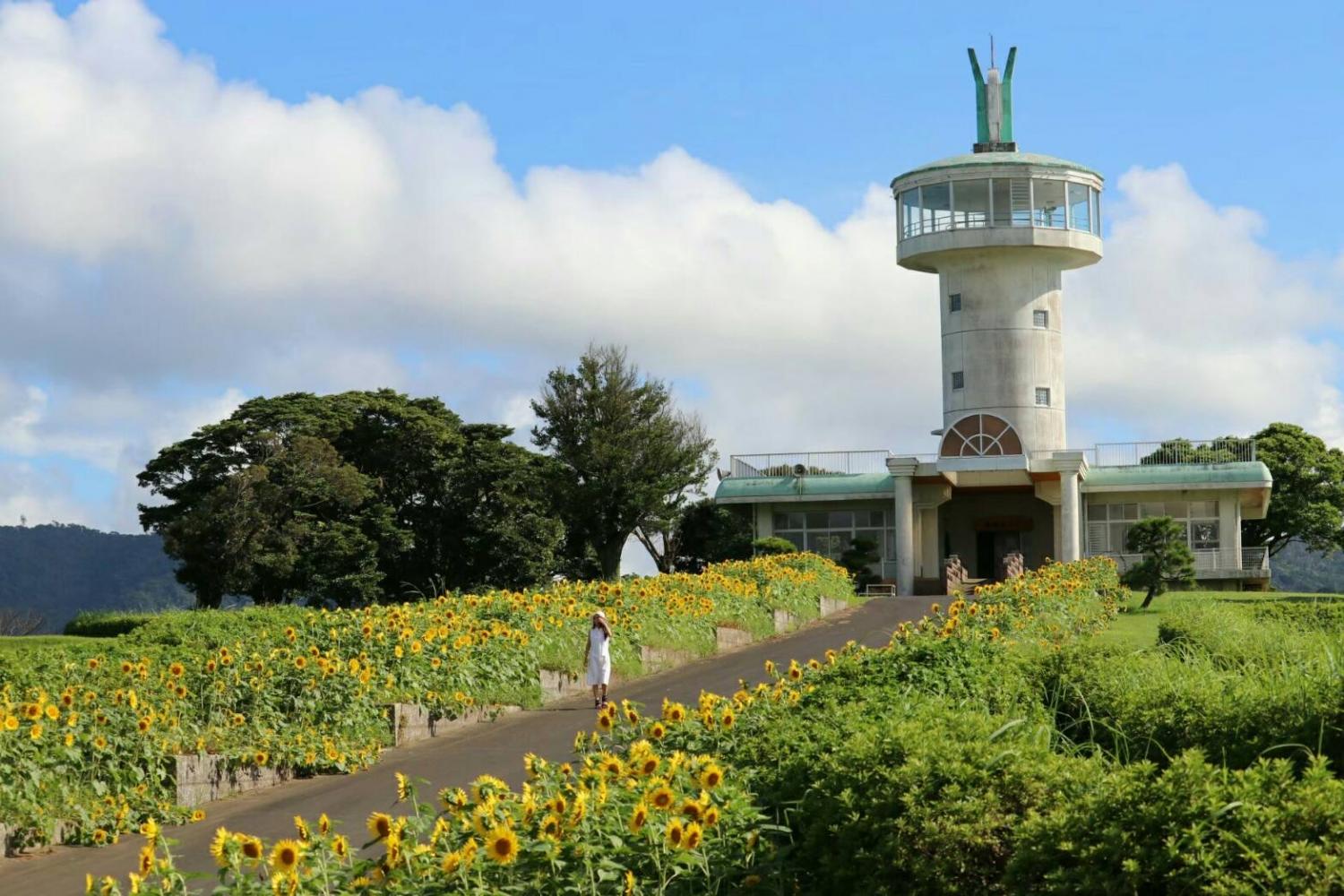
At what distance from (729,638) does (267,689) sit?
38.4 ft

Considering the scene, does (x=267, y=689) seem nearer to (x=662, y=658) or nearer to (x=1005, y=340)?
(x=662, y=658)

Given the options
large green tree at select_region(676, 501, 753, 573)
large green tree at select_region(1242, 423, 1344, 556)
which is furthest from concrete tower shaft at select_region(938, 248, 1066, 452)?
large green tree at select_region(1242, 423, 1344, 556)

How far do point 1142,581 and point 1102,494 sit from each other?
15.9m

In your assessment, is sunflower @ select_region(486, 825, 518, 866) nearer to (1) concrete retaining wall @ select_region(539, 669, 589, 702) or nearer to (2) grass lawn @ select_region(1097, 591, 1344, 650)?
(1) concrete retaining wall @ select_region(539, 669, 589, 702)

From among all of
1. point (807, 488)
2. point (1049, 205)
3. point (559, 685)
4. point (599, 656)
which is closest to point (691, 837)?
point (599, 656)

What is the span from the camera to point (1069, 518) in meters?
46.8

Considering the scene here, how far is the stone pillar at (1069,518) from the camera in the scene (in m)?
46.6

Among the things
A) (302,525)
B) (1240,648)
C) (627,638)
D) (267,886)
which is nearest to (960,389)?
(302,525)

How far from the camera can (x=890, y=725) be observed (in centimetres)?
845

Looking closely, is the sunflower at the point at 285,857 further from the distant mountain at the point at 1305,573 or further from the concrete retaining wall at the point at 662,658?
the distant mountain at the point at 1305,573

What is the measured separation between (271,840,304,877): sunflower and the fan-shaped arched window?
41206 millimetres

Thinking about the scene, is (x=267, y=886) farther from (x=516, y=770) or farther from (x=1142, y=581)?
(x=1142, y=581)

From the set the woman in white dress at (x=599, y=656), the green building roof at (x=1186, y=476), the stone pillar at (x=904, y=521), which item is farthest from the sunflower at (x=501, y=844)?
the green building roof at (x=1186, y=476)

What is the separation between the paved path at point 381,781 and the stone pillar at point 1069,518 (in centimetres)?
2485
